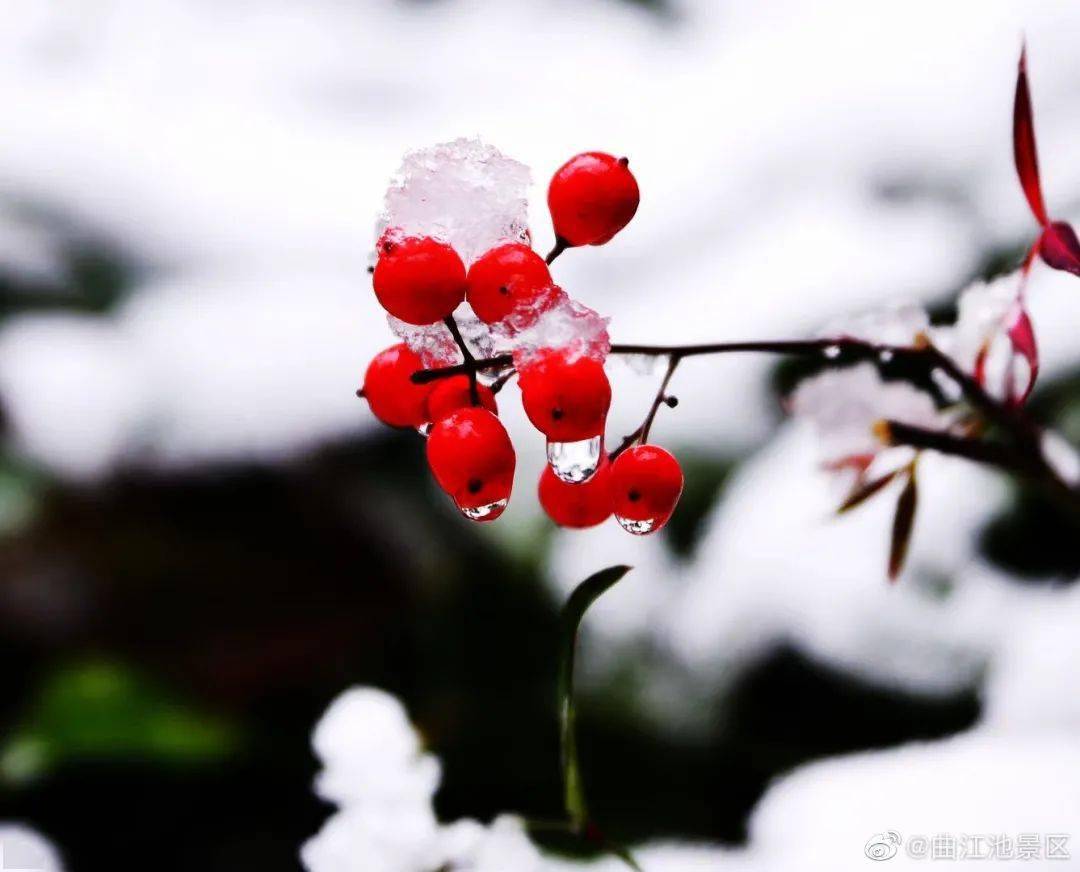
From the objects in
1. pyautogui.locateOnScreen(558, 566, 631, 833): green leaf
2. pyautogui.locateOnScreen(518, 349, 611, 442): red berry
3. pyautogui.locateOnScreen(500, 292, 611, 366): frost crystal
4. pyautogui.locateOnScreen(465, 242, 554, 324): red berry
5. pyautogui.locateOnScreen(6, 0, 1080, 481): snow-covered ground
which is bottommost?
pyautogui.locateOnScreen(558, 566, 631, 833): green leaf

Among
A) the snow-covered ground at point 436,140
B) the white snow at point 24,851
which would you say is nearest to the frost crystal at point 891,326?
the snow-covered ground at point 436,140

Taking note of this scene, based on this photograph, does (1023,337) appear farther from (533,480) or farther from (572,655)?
(533,480)

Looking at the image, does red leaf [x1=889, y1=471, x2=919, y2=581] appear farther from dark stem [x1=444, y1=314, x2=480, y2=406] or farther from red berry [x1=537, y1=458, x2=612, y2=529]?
dark stem [x1=444, y1=314, x2=480, y2=406]

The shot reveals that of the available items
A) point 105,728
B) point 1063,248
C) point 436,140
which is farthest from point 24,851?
point 436,140

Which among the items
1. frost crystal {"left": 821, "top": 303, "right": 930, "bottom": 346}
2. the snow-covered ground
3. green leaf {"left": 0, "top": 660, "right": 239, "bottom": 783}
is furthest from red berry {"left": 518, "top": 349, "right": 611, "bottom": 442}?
green leaf {"left": 0, "top": 660, "right": 239, "bottom": 783}

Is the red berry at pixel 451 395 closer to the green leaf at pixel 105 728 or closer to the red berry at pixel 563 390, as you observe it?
the red berry at pixel 563 390

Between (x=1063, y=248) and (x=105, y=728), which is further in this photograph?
(x=105, y=728)
